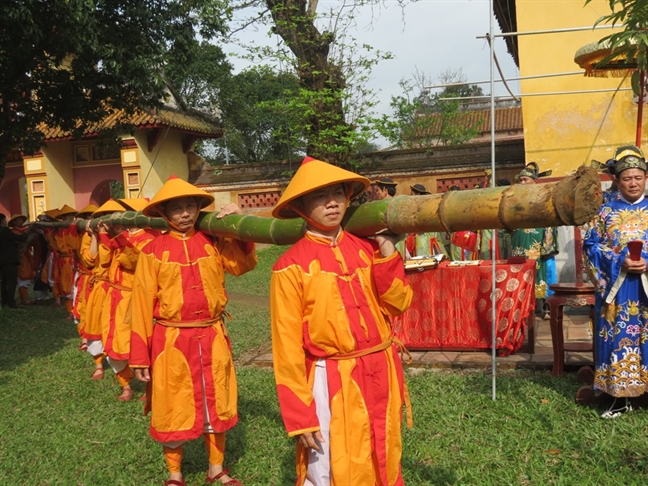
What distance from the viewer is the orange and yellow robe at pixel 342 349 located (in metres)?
2.80

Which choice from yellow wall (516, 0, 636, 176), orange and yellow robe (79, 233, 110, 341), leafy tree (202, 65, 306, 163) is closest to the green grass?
yellow wall (516, 0, 636, 176)

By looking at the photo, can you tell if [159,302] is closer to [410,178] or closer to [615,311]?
[615,311]

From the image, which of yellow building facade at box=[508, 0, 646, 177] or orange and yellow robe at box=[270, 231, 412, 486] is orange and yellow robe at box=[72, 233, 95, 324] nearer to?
orange and yellow robe at box=[270, 231, 412, 486]

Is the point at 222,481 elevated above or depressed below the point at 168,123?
below

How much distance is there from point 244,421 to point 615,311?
297cm

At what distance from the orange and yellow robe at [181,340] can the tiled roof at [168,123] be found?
1444cm

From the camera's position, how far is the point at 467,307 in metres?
6.65

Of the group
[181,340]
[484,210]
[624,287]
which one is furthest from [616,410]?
[181,340]

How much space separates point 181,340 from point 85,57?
7.45 m

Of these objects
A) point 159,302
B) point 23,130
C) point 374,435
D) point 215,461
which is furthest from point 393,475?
point 23,130

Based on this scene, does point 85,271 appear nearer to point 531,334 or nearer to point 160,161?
point 531,334

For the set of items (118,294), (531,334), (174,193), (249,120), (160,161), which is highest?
(249,120)

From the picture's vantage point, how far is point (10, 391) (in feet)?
22.8

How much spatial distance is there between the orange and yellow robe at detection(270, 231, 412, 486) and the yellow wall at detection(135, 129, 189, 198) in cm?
1798
